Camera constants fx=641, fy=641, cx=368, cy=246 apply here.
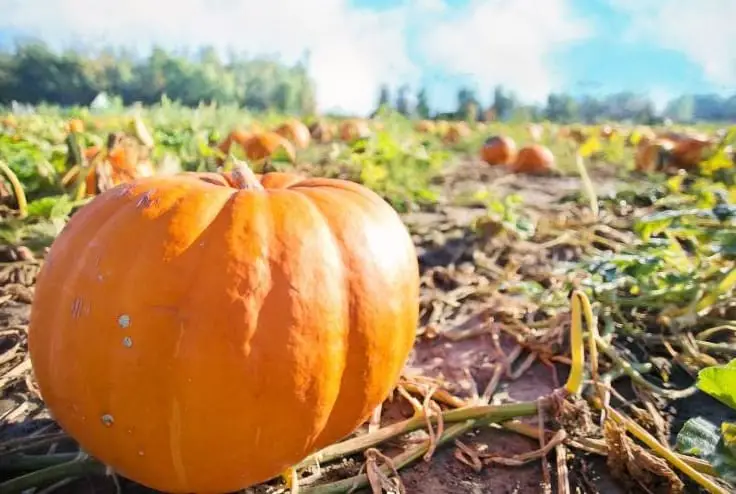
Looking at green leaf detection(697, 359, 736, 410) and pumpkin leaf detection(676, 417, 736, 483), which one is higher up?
green leaf detection(697, 359, 736, 410)

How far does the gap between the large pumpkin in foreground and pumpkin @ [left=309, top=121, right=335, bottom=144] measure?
10271 mm

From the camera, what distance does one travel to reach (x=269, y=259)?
1.14 metres

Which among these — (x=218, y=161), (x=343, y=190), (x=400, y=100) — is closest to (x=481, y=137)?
(x=218, y=161)

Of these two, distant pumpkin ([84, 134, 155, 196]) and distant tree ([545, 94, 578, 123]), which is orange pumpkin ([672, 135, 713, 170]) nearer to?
distant pumpkin ([84, 134, 155, 196])

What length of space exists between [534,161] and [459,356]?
546cm

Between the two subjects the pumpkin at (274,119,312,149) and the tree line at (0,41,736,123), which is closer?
the pumpkin at (274,119,312,149)

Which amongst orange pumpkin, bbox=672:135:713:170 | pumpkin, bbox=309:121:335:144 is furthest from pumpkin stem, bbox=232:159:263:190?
pumpkin, bbox=309:121:335:144

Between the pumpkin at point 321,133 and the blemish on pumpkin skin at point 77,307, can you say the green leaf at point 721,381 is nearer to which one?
the blemish on pumpkin skin at point 77,307

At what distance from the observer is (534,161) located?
7.13 meters

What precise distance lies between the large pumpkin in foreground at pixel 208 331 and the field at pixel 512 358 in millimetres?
202

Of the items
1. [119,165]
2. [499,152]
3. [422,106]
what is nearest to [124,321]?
[119,165]

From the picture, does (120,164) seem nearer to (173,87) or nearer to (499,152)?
(499,152)

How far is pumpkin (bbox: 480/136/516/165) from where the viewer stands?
7922mm

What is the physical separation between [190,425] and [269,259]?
1.03 feet
